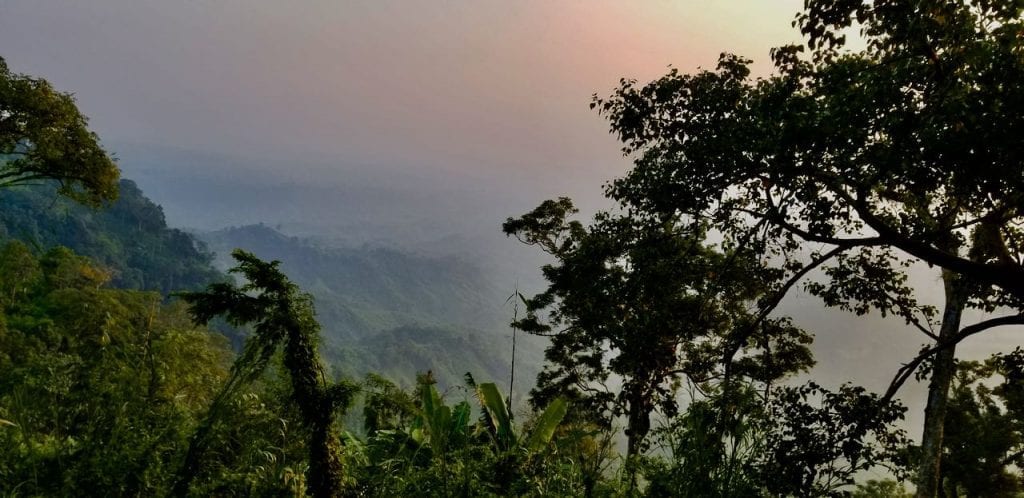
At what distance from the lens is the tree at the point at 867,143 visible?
4234mm

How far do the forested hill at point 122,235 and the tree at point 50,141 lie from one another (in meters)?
89.5

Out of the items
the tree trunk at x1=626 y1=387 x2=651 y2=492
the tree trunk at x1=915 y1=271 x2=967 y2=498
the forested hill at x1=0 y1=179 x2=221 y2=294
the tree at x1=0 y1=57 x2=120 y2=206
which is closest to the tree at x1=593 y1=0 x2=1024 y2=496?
the tree trunk at x1=915 y1=271 x2=967 y2=498

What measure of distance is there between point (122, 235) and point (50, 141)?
12419 cm

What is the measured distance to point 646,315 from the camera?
852 cm

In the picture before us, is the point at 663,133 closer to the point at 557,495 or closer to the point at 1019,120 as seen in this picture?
the point at 1019,120

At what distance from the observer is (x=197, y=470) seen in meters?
4.21

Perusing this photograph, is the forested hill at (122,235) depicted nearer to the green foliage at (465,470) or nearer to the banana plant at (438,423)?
the banana plant at (438,423)

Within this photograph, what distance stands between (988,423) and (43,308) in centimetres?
3518

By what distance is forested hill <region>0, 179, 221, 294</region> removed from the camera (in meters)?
97.1

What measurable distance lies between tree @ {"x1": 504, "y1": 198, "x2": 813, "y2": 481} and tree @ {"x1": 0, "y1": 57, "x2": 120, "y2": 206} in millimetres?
13290

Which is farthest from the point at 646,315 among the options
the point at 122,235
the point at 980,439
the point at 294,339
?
the point at 122,235

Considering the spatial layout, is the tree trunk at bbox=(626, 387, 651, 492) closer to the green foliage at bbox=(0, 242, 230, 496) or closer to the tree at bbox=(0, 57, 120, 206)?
the green foliage at bbox=(0, 242, 230, 496)

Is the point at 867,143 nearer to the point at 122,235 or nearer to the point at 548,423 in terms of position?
the point at 548,423

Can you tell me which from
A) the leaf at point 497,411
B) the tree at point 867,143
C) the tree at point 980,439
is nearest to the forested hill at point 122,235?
the leaf at point 497,411
